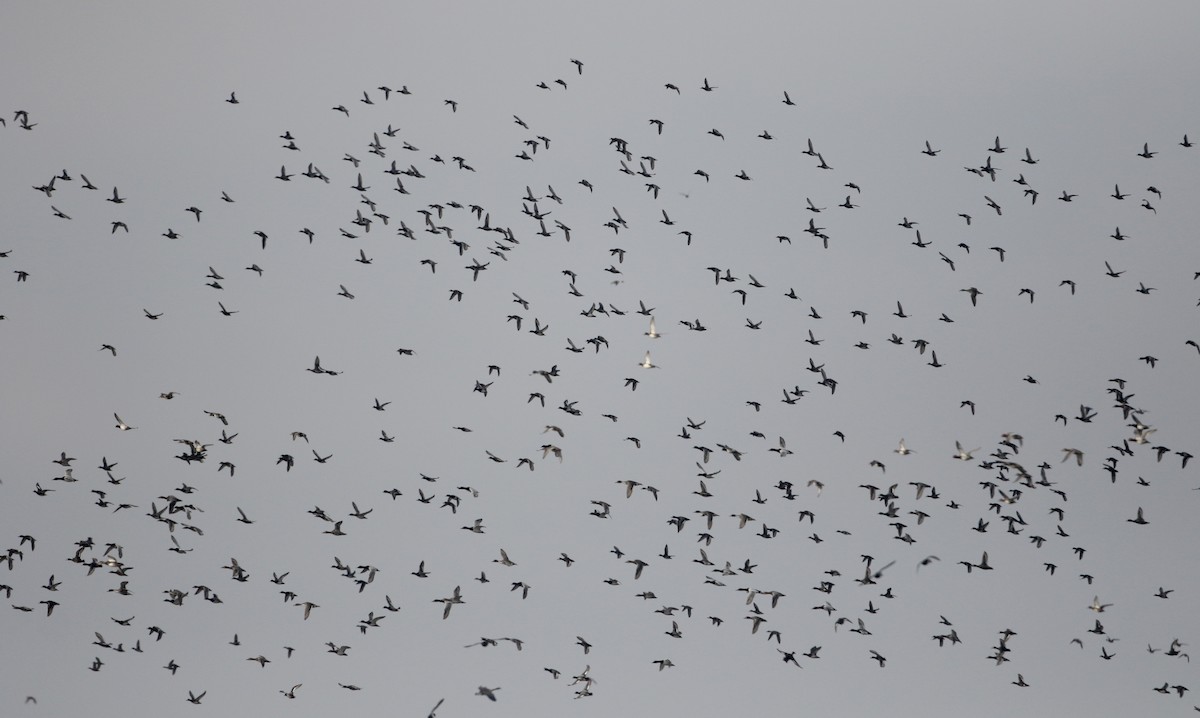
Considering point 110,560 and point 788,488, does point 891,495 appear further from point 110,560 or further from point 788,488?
point 110,560

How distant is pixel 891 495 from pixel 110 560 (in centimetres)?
4563

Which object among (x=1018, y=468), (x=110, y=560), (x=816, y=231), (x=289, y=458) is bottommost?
(x=110, y=560)

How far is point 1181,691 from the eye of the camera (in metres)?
122

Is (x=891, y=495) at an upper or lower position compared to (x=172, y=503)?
upper

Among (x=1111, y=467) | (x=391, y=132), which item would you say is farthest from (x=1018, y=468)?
(x=391, y=132)

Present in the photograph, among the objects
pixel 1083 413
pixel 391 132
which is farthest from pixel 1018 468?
pixel 391 132

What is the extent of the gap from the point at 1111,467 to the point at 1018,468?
46.8 feet

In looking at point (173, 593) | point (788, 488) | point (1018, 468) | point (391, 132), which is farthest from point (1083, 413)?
point (173, 593)

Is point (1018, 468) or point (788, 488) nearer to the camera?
point (1018, 468)

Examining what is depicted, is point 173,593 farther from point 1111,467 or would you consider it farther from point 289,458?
point 1111,467

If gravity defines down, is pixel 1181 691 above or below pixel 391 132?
below

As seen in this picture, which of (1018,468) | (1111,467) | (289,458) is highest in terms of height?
(1111,467)

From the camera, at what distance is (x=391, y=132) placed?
118m

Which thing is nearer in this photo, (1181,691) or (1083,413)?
(1083,413)
